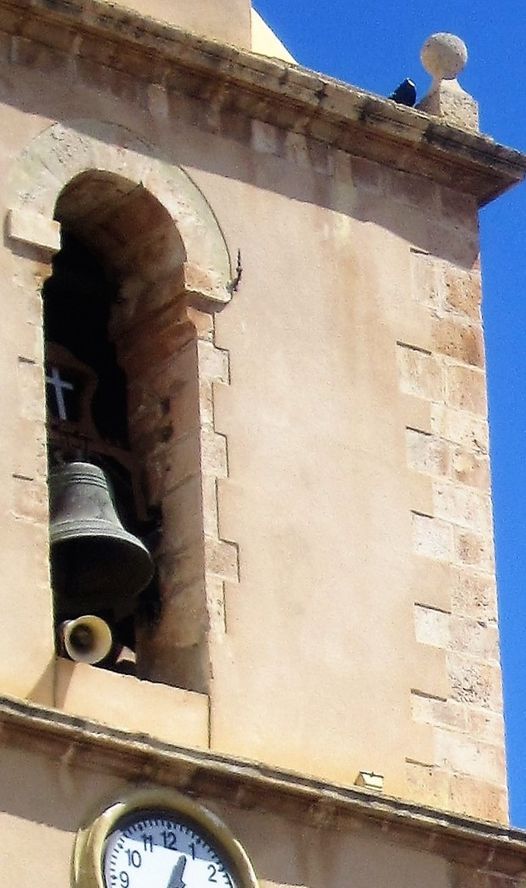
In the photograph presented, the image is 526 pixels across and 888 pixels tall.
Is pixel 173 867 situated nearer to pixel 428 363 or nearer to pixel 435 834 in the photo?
pixel 435 834

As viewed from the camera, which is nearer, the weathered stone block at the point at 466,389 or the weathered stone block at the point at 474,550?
the weathered stone block at the point at 474,550

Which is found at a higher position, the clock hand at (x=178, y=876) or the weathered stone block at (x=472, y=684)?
the weathered stone block at (x=472, y=684)

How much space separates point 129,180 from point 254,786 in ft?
6.87

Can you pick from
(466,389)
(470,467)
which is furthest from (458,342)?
(470,467)

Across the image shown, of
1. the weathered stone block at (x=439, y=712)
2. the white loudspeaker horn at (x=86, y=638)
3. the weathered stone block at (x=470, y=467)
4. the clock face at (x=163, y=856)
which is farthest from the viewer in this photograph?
the weathered stone block at (x=470, y=467)

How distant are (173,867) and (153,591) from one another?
3.83 feet

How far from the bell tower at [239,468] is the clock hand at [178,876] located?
0.02 metres

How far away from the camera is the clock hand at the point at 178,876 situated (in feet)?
40.9

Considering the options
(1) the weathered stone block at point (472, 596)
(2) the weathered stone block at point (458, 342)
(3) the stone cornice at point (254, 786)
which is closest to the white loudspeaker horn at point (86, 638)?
(3) the stone cornice at point (254, 786)

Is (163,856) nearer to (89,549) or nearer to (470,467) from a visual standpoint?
(89,549)

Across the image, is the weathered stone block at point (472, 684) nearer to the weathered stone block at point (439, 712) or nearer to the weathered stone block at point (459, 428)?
the weathered stone block at point (439, 712)

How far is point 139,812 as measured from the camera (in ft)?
41.1

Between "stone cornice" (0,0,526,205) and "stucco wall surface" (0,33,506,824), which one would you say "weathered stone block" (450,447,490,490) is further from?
"stone cornice" (0,0,526,205)

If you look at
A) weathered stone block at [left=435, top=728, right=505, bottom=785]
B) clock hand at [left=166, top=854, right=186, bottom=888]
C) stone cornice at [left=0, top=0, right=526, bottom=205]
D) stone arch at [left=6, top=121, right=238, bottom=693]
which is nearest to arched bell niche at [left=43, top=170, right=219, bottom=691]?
stone arch at [left=6, top=121, right=238, bottom=693]
